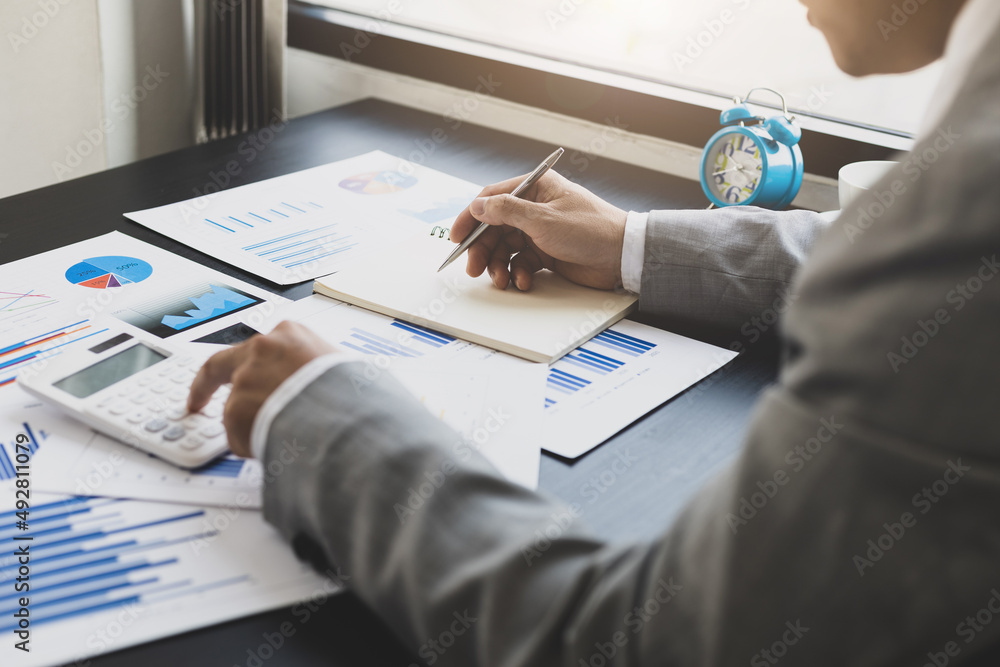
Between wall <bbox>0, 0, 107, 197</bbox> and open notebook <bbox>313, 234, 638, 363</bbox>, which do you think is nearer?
open notebook <bbox>313, 234, 638, 363</bbox>

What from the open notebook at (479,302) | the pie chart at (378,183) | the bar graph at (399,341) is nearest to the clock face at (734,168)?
the open notebook at (479,302)

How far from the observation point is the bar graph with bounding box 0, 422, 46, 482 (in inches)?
26.0

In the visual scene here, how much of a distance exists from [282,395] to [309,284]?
16.1 inches

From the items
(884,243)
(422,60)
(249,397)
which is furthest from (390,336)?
(422,60)

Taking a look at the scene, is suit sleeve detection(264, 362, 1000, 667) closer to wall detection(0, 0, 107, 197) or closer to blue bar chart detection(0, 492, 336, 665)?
blue bar chart detection(0, 492, 336, 665)

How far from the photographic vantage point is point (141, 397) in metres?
0.74

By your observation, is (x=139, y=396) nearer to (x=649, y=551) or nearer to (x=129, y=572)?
(x=129, y=572)

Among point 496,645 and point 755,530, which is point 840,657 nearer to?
point 755,530

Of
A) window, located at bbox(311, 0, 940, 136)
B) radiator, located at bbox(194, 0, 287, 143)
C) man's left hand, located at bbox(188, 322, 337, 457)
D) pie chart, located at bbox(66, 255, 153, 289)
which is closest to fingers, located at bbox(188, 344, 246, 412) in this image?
man's left hand, located at bbox(188, 322, 337, 457)

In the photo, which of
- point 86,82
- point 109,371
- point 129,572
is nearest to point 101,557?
point 129,572

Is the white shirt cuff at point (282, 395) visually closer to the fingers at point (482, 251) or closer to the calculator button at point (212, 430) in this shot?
the calculator button at point (212, 430)

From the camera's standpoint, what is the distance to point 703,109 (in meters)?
1.45

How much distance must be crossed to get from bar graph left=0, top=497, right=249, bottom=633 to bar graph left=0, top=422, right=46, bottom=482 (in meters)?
0.05

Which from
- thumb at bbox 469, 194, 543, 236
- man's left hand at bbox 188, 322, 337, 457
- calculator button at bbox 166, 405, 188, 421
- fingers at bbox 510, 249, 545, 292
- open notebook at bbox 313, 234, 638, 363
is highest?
thumb at bbox 469, 194, 543, 236
